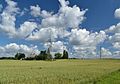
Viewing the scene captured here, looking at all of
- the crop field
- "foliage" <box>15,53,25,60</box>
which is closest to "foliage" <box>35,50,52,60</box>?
"foliage" <box>15,53,25,60</box>

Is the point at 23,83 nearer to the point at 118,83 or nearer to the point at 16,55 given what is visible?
the point at 118,83

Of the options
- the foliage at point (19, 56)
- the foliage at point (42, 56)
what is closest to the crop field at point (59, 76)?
the foliage at point (42, 56)

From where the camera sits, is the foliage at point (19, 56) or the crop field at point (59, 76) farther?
the foliage at point (19, 56)

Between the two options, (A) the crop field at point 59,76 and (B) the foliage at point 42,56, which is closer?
(A) the crop field at point 59,76

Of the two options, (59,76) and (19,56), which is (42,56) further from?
(59,76)

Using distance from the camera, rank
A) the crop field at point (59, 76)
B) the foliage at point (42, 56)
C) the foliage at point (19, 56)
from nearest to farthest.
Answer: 1. the crop field at point (59, 76)
2. the foliage at point (42, 56)
3. the foliage at point (19, 56)

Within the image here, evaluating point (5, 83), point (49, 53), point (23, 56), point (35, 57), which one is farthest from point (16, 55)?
point (5, 83)

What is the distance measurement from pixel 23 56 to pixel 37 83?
15946 cm

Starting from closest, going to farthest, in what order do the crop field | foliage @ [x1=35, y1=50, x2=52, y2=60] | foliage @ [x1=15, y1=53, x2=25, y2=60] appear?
the crop field < foliage @ [x1=35, y1=50, x2=52, y2=60] < foliage @ [x1=15, y1=53, x2=25, y2=60]

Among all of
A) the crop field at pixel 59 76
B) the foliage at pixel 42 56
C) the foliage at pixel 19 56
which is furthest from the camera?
the foliage at pixel 19 56

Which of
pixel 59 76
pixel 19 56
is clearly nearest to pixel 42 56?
pixel 19 56

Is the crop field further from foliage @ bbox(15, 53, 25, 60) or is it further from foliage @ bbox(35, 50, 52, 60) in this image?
foliage @ bbox(15, 53, 25, 60)

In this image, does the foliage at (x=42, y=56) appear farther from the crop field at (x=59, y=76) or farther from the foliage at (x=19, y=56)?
the crop field at (x=59, y=76)

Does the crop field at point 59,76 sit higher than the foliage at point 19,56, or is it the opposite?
the foliage at point 19,56
